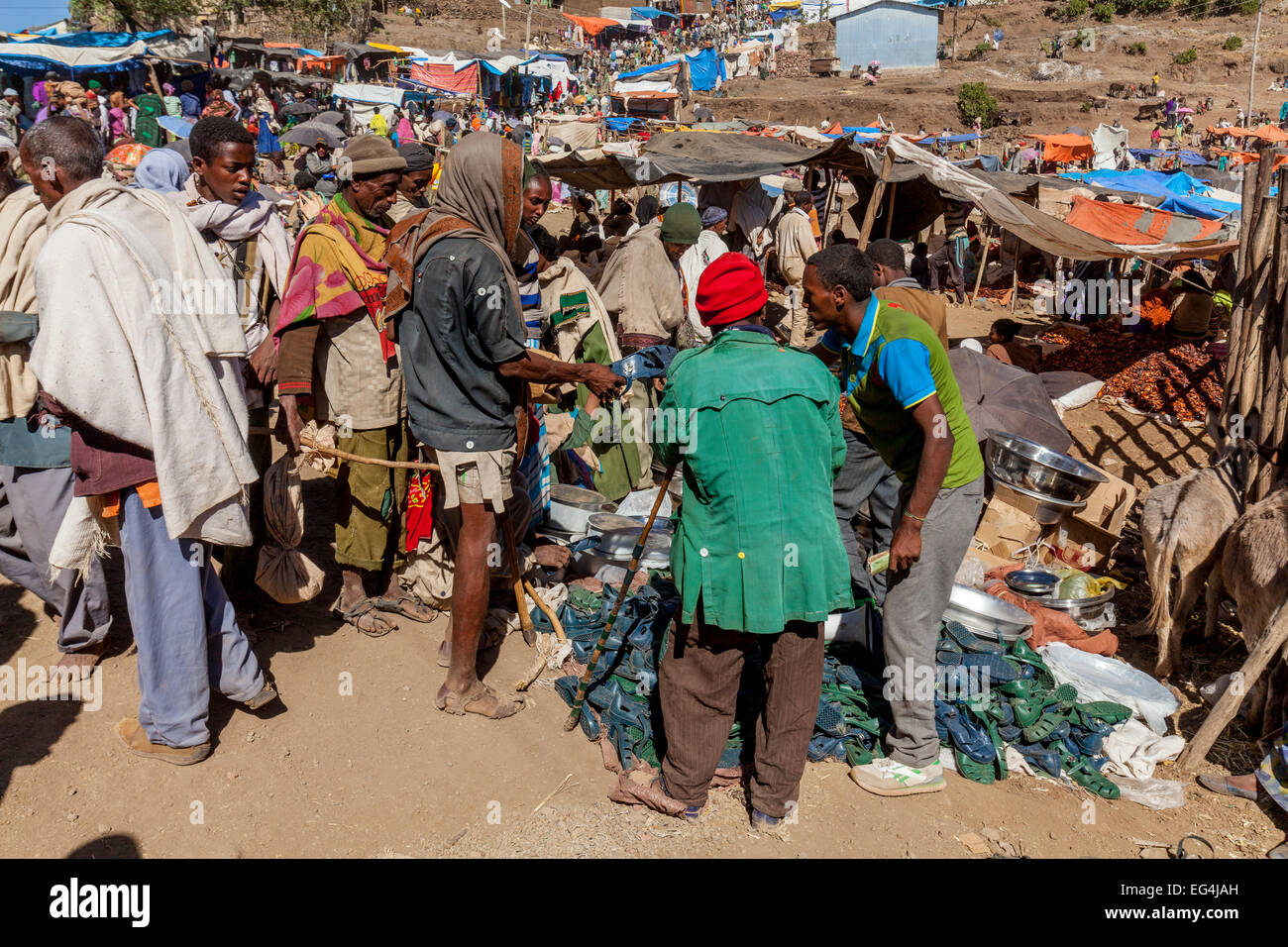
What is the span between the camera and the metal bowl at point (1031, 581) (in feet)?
16.9

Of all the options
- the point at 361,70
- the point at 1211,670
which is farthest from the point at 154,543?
the point at 361,70

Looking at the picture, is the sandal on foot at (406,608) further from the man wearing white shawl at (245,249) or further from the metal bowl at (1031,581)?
the metal bowl at (1031,581)

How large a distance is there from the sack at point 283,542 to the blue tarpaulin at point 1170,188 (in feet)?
51.7

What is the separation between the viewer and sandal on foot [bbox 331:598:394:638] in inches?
167

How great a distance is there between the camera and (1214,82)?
43.3 metres

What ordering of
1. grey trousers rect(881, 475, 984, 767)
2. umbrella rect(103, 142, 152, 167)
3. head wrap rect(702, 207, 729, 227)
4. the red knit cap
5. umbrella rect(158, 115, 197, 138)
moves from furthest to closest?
umbrella rect(158, 115, 197, 138) < head wrap rect(702, 207, 729, 227) < umbrella rect(103, 142, 152, 167) < grey trousers rect(881, 475, 984, 767) < the red knit cap

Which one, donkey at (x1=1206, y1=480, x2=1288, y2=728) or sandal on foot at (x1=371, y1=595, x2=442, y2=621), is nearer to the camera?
donkey at (x1=1206, y1=480, x2=1288, y2=728)

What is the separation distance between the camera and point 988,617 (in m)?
4.43

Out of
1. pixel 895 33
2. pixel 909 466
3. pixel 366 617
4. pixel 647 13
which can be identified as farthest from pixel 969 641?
pixel 647 13

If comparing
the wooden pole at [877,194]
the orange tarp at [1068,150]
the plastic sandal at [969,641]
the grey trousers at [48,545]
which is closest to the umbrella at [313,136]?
the wooden pole at [877,194]

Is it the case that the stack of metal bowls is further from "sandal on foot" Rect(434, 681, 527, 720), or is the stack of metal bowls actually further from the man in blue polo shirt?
"sandal on foot" Rect(434, 681, 527, 720)

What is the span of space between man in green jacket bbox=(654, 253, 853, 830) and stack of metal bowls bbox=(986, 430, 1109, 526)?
142 inches

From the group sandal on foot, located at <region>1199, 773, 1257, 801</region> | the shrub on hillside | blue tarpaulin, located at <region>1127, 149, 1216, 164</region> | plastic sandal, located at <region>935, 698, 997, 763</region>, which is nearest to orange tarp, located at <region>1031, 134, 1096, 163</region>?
blue tarpaulin, located at <region>1127, 149, 1216, 164</region>

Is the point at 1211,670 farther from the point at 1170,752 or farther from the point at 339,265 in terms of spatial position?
the point at 339,265
